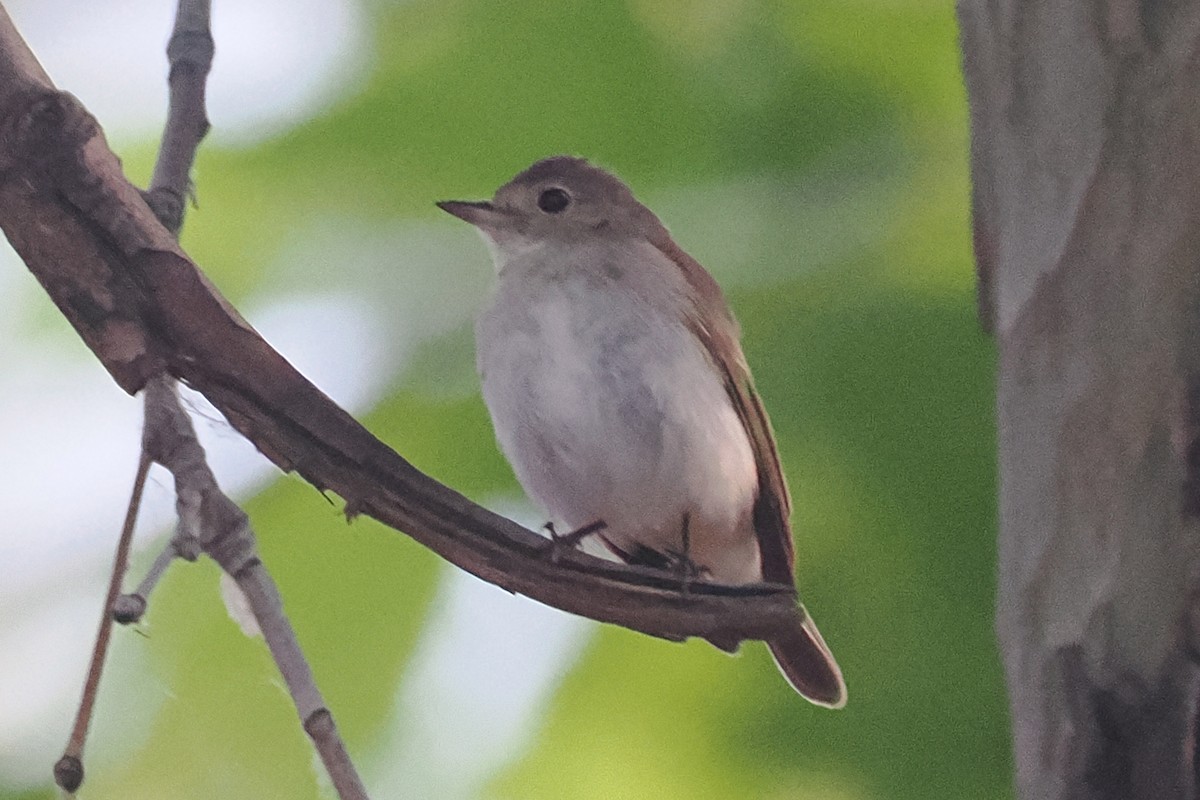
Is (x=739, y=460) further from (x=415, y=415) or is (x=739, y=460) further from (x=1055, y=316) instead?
(x=1055, y=316)

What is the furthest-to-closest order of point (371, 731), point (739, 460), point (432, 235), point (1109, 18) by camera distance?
1. point (432, 235)
2. point (371, 731)
3. point (739, 460)
4. point (1109, 18)

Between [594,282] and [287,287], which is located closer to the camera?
[594,282]

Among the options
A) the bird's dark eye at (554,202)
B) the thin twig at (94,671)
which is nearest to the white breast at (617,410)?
the bird's dark eye at (554,202)

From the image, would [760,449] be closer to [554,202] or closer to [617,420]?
[617,420]

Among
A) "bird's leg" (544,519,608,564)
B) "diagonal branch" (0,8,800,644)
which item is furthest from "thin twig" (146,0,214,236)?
"bird's leg" (544,519,608,564)

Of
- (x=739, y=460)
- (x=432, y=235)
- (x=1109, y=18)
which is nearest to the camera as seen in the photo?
(x=1109, y=18)

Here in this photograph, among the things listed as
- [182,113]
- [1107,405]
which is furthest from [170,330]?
[1107,405]

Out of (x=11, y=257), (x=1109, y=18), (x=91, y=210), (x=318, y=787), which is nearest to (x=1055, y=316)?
(x=1109, y=18)
